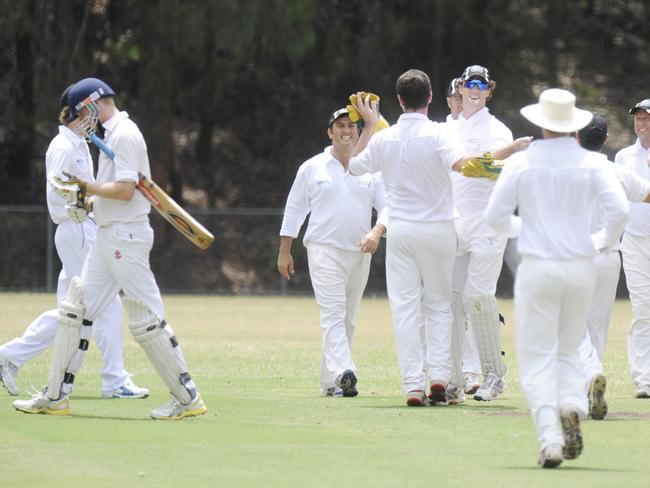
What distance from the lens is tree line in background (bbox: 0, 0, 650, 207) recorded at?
2833 centimetres

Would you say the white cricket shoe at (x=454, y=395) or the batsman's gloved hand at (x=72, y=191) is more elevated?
the batsman's gloved hand at (x=72, y=191)

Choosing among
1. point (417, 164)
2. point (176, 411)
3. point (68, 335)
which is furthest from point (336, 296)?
point (68, 335)

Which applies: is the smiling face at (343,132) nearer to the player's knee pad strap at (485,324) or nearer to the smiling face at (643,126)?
the player's knee pad strap at (485,324)

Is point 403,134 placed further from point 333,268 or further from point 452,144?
point 333,268

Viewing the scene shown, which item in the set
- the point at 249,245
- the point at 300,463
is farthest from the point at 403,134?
the point at 249,245

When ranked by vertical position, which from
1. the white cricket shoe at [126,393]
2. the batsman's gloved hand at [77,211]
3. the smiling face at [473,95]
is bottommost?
the white cricket shoe at [126,393]

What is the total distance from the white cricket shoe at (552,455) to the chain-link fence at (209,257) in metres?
21.2

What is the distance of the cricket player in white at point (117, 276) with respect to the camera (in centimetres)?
969

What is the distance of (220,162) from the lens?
110 ft

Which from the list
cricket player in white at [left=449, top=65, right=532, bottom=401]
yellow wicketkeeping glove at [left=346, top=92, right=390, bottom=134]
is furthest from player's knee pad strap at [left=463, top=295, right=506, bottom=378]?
yellow wicketkeeping glove at [left=346, top=92, right=390, bottom=134]

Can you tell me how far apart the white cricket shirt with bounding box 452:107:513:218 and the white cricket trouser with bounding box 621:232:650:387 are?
63.5 inches

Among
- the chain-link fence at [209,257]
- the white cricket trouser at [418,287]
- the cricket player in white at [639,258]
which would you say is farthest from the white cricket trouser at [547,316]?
the chain-link fence at [209,257]

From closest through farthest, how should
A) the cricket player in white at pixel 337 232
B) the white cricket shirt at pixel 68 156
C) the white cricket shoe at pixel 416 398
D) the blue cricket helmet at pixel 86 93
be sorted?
the blue cricket helmet at pixel 86 93 → the white cricket shoe at pixel 416 398 → the white cricket shirt at pixel 68 156 → the cricket player in white at pixel 337 232

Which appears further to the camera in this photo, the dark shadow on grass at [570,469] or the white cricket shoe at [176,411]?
the white cricket shoe at [176,411]
